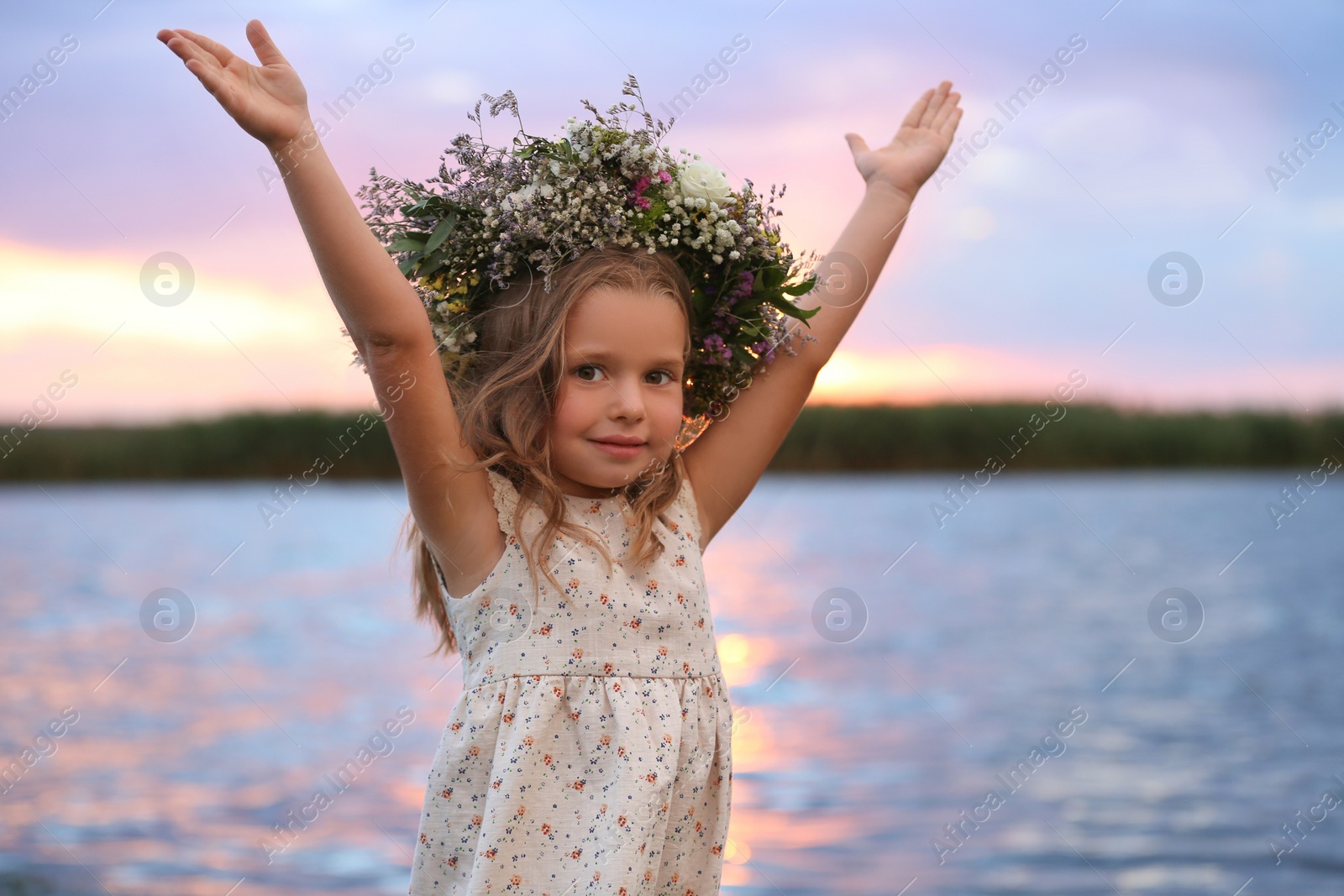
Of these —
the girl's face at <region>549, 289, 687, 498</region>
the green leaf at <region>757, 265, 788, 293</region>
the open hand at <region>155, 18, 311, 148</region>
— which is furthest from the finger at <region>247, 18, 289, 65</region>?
the green leaf at <region>757, 265, 788, 293</region>

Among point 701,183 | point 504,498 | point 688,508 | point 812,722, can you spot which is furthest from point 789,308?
point 812,722

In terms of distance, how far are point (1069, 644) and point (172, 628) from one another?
Answer: 809 centimetres

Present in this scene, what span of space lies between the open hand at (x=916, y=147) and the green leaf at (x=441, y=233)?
38.4 inches

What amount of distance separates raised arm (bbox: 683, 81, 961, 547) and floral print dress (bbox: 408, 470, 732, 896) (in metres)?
0.27

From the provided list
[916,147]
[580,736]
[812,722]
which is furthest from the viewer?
[812,722]

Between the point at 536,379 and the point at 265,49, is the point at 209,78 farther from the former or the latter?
the point at 536,379

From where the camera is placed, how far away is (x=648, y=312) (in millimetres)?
2049

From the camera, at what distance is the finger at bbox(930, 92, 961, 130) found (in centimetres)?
272

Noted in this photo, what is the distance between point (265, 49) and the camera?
1799 millimetres

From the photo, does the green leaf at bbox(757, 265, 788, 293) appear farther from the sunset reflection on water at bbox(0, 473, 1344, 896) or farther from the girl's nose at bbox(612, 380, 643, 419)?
the sunset reflection on water at bbox(0, 473, 1344, 896)

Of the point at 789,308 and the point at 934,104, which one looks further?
the point at 934,104

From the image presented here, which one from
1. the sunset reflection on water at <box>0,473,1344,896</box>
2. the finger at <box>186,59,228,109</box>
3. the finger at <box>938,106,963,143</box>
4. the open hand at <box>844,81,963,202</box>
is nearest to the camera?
the finger at <box>186,59,228,109</box>

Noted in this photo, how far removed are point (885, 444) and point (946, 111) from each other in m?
24.4

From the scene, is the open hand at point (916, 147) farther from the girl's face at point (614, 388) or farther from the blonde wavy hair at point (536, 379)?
the girl's face at point (614, 388)
